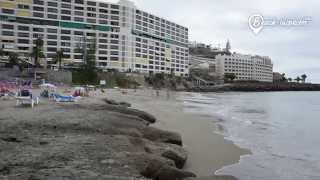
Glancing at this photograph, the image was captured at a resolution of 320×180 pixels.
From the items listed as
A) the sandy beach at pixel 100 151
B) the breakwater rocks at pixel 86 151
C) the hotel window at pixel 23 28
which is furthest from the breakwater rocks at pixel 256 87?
the breakwater rocks at pixel 86 151

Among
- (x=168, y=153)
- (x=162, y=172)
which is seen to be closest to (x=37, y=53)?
(x=168, y=153)

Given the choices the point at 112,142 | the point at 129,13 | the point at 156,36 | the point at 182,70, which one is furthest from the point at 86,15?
the point at 112,142

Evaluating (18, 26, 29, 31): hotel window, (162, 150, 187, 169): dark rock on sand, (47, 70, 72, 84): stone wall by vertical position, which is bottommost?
(162, 150, 187, 169): dark rock on sand

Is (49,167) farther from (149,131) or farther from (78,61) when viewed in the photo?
(78,61)

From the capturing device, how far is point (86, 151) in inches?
399

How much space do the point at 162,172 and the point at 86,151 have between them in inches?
100

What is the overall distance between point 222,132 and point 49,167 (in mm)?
13889

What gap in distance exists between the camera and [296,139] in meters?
19.6

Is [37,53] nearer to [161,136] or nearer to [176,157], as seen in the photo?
[161,136]

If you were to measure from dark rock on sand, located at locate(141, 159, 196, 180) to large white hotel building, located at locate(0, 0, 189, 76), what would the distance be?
10692 cm

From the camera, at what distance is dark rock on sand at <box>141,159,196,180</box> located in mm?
8289

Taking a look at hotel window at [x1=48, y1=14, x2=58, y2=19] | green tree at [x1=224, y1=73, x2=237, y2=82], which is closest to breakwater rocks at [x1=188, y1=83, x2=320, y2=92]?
green tree at [x1=224, y1=73, x2=237, y2=82]

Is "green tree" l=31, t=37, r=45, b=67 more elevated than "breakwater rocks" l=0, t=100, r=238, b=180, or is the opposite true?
"green tree" l=31, t=37, r=45, b=67

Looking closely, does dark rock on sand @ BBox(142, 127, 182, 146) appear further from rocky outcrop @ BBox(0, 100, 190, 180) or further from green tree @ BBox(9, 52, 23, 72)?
green tree @ BBox(9, 52, 23, 72)
